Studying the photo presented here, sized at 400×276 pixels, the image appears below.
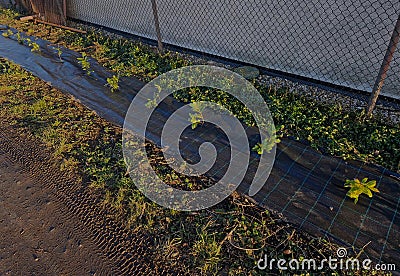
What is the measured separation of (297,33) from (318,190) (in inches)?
90.4

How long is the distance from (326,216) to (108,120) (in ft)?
7.99

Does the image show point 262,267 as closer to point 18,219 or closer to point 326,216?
point 326,216

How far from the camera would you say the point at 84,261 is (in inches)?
76.4

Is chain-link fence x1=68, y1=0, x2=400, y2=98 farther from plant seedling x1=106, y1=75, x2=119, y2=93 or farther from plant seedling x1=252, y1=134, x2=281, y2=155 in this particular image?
plant seedling x1=106, y1=75, x2=119, y2=93

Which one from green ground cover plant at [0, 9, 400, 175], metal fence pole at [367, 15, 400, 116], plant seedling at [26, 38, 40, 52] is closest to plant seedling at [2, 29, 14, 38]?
plant seedling at [26, 38, 40, 52]

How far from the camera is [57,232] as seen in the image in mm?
2127

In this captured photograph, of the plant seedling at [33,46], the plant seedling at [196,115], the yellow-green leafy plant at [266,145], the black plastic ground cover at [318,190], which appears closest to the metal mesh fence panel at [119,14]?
the plant seedling at [33,46]

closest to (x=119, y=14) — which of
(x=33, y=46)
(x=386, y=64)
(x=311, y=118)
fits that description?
(x=33, y=46)

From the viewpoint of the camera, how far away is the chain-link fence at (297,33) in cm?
323

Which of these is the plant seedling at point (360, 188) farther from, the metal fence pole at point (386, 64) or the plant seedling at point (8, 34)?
the plant seedling at point (8, 34)

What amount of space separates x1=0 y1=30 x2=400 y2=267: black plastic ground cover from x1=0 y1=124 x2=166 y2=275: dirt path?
0.89m

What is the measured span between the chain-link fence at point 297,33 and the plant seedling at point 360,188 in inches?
65.1

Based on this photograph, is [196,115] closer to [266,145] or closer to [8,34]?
[266,145]

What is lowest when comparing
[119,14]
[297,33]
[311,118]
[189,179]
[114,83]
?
[189,179]
